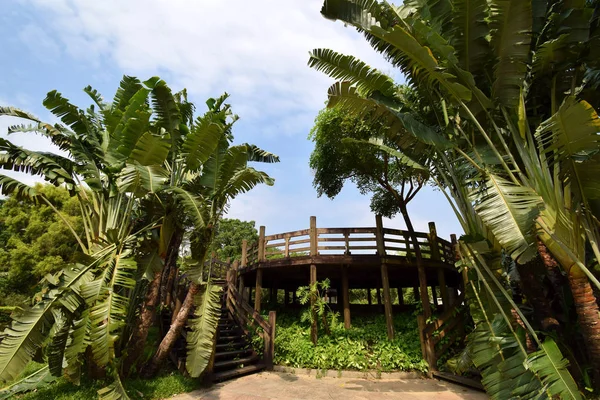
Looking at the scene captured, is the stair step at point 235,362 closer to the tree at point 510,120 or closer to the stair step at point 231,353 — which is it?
the stair step at point 231,353

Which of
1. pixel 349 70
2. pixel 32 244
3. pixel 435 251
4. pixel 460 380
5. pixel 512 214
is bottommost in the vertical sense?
pixel 460 380

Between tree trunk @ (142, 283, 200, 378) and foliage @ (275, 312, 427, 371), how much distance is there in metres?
3.28

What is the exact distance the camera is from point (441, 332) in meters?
7.95

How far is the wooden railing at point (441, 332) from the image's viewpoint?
25.4 ft

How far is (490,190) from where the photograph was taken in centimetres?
378

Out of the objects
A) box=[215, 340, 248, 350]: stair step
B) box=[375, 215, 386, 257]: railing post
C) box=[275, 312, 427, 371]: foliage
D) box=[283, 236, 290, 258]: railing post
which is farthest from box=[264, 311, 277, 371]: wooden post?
box=[375, 215, 386, 257]: railing post

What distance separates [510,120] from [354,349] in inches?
262

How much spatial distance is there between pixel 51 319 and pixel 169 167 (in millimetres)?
3745

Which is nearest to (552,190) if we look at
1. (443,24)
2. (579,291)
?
(579,291)

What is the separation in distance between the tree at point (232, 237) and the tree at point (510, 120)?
77.8 feet

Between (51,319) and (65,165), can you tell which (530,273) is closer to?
(51,319)

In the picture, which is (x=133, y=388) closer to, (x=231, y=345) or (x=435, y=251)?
(x=231, y=345)

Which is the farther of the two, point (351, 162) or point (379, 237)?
point (351, 162)

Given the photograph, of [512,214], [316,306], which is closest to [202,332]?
[316,306]
